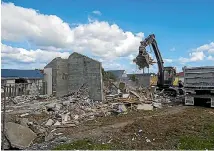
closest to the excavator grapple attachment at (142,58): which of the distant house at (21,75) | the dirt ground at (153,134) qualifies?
the dirt ground at (153,134)

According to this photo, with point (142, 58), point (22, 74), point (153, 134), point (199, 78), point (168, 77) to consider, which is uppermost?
point (142, 58)

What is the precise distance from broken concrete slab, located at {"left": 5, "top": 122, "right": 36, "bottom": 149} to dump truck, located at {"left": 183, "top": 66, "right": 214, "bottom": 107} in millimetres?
10973

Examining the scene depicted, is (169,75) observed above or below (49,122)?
above

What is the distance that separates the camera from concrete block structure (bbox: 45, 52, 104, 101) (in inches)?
723

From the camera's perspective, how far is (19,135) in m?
8.30

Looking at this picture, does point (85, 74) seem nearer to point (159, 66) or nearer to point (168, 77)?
point (159, 66)

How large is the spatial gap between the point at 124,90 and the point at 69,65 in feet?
15.5

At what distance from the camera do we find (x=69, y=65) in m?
20.9

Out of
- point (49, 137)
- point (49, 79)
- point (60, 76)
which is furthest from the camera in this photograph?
point (49, 79)

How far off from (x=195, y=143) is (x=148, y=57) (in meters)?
13.6

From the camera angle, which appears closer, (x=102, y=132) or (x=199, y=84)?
(x=102, y=132)

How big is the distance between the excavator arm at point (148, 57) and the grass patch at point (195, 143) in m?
12.8

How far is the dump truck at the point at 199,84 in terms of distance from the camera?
630 inches

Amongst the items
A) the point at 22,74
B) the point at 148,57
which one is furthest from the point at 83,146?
the point at 22,74
